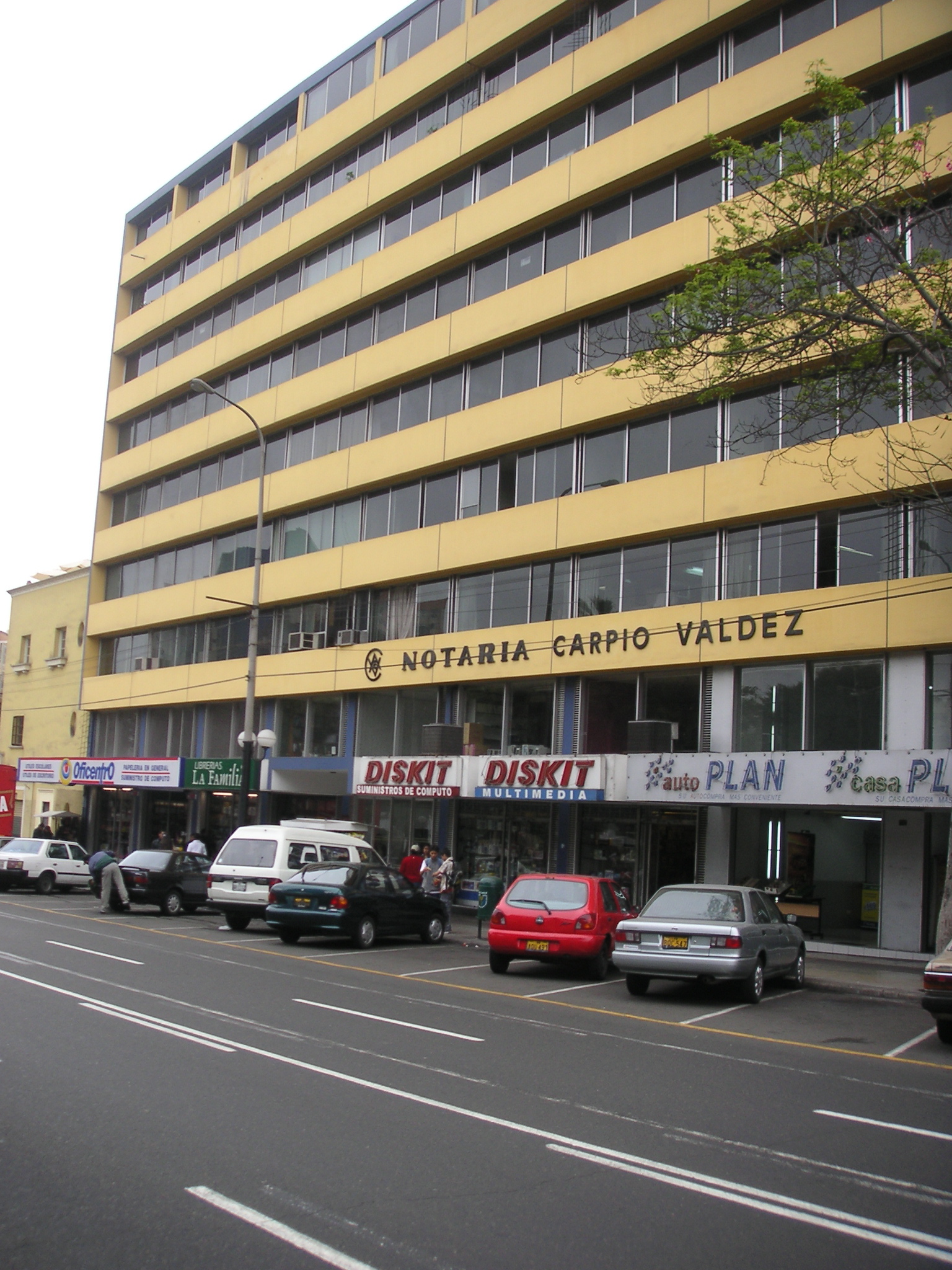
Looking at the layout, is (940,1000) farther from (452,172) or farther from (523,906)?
(452,172)

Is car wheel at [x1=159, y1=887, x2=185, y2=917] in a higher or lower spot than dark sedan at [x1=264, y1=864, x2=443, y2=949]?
lower

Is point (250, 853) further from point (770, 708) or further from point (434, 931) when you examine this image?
point (770, 708)

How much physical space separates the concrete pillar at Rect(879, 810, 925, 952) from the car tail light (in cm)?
772

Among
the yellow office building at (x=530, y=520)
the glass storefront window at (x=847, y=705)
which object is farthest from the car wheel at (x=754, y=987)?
the glass storefront window at (x=847, y=705)

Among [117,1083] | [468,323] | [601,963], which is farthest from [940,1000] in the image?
[468,323]

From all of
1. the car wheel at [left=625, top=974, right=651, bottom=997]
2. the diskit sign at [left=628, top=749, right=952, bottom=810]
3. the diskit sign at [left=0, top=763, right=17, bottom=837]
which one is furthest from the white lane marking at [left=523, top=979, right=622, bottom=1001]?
the diskit sign at [left=0, top=763, right=17, bottom=837]

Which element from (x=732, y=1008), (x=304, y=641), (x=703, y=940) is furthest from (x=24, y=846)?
(x=732, y=1008)

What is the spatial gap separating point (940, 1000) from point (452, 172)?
89.1 feet

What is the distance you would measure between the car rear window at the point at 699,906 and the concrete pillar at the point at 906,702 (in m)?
7.09

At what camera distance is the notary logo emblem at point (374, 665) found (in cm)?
3117

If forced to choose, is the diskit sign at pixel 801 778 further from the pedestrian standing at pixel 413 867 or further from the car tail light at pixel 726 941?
the car tail light at pixel 726 941

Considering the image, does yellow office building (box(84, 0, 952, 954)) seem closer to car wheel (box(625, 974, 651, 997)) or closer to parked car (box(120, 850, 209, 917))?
parked car (box(120, 850, 209, 917))

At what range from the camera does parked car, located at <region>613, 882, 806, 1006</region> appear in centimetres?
1364

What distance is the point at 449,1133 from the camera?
22.6ft
